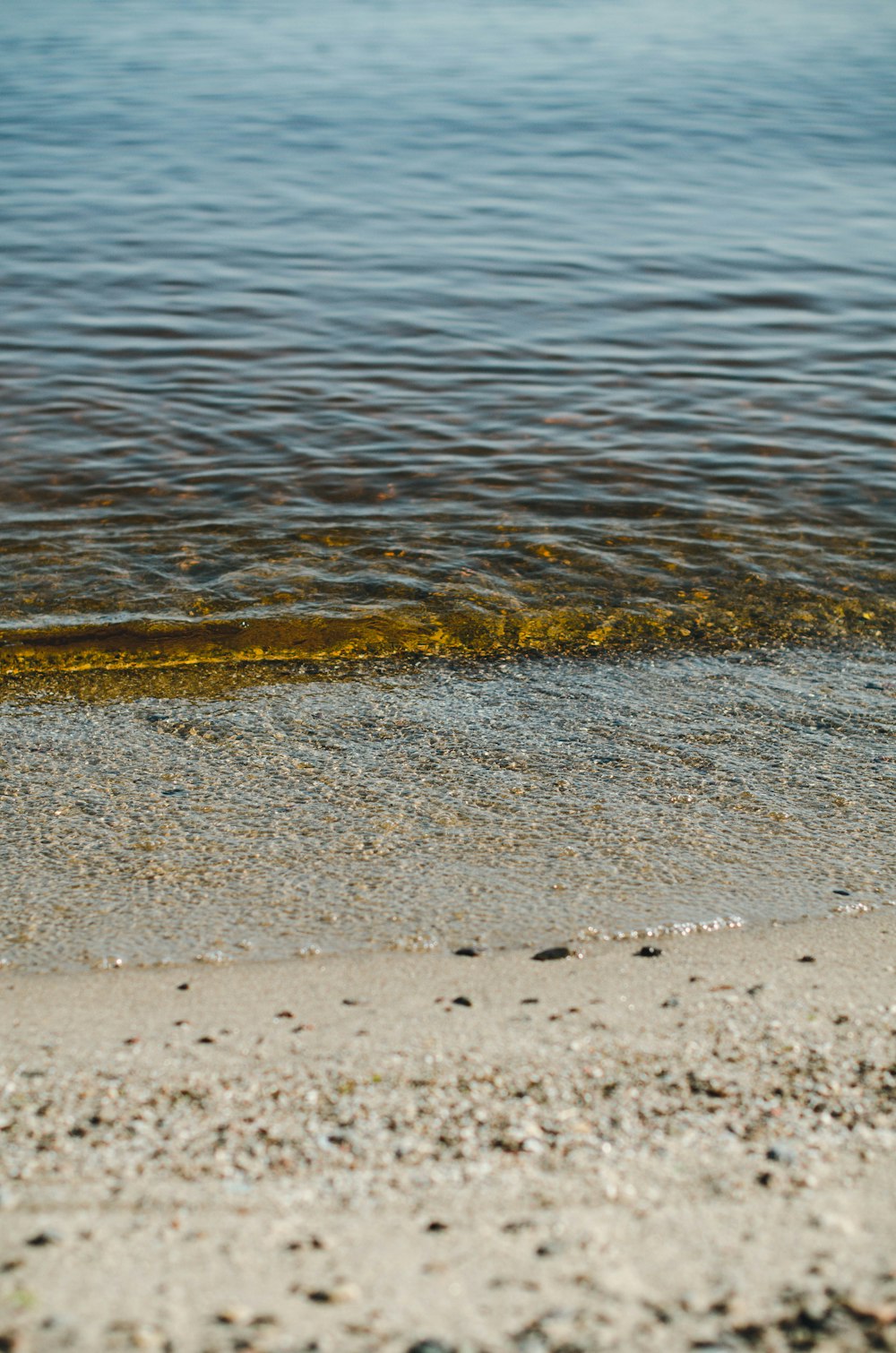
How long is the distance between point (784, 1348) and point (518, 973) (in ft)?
3.47

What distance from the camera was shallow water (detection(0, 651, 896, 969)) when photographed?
3076mm

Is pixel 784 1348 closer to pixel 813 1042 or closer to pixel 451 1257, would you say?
pixel 451 1257

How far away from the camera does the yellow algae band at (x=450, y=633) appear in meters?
4.70

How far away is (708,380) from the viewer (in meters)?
8.41

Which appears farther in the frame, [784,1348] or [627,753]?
[627,753]

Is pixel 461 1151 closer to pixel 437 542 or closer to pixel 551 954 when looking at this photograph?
pixel 551 954

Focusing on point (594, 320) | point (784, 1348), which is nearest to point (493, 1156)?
point (784, 1348)

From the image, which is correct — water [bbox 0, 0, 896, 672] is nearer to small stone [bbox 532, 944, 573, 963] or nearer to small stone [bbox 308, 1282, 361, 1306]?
small stone [bbox 532, 944, 573, 963]

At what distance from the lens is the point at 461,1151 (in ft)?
7.63

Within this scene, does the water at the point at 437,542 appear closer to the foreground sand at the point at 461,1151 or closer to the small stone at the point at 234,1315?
the foreground sand at the point at 461,1151

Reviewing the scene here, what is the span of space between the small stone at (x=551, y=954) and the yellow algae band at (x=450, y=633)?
1.91 m

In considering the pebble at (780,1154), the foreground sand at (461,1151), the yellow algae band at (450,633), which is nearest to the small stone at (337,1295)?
the foreground sand at (461,1151)

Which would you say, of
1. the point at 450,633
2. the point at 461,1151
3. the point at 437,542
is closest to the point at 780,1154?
the point at 461,1151

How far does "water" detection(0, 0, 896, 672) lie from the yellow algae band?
2cm
